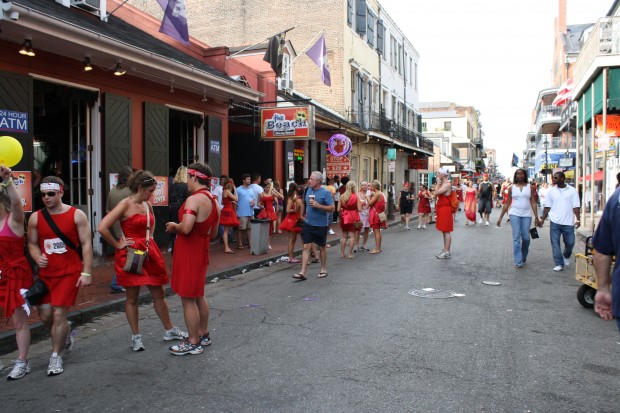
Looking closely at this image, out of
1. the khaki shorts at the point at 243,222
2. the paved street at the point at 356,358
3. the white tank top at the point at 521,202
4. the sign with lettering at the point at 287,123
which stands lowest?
the paved street at the point at 356,358

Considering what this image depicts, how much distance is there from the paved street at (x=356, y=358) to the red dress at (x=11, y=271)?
655 millimetres

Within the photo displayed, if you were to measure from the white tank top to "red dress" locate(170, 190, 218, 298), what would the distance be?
6.53 meters

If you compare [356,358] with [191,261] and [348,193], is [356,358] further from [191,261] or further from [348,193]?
[348,193]

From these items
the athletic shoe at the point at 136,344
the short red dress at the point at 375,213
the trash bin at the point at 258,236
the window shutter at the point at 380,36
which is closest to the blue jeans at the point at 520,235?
the short red dress at the point at 375,213

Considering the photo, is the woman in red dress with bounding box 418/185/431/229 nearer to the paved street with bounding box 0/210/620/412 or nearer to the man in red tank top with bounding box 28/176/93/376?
the paved street with bounding box 0/210/620/412

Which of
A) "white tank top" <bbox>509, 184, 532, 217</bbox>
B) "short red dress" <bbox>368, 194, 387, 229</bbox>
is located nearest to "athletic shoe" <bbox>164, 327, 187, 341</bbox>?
"white tank top" <bbox>509, 184, 532, 217</bbox>

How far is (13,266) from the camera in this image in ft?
14.9

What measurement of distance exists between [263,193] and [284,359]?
8.97 metres

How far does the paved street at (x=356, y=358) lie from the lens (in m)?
3.84

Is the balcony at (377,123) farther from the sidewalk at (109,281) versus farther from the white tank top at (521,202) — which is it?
the white tank top at (521,202)

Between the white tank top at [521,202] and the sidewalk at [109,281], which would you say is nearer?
the sidewalk at [109,281]

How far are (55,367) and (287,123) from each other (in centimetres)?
1104

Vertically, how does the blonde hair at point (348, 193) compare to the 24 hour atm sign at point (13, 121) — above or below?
below

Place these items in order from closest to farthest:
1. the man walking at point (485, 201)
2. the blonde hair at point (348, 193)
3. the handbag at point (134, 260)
→ the handbag at point (134, 260), the blonde hair at point (348, 193), the man walking at point (485, 201)
